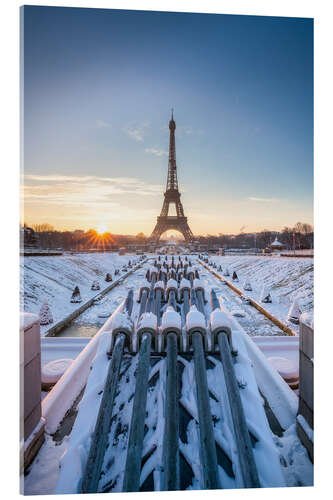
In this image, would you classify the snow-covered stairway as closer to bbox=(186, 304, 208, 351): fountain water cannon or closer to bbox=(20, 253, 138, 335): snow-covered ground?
bbox=(186, 304, 208, 351): fountain water cannon

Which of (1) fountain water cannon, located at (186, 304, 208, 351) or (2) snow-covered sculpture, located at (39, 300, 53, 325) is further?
(2) snow-covered sculpture, located at (39, 300, 53, 325)

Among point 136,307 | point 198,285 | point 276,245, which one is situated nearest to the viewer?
point 136,307

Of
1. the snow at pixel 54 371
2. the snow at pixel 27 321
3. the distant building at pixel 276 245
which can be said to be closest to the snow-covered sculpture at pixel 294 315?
the snow at pixel 54 371

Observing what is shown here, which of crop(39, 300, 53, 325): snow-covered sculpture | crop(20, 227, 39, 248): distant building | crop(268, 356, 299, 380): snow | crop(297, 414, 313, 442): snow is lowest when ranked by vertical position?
crop(39, 300, 53, 325): snow-covered sculpture

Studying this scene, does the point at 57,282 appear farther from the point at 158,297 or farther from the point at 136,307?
the point at 158,297

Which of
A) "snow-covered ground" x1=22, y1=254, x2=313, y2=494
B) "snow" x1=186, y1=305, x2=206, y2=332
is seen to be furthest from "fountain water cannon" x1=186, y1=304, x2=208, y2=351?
"snow-covered ground" x1=22, y1=254, x2=313, y2=494

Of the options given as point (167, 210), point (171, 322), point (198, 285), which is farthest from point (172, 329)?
point (167, 210)
